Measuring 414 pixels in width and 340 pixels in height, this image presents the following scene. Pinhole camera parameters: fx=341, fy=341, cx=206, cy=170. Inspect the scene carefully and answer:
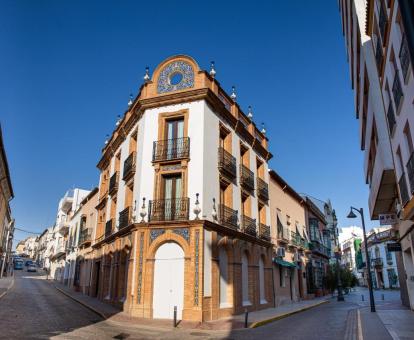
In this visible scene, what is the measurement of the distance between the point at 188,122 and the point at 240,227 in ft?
21.1

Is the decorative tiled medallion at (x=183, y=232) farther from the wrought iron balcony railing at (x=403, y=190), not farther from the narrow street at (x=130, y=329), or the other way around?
the wrought iron balcony railing at (x=403, y=190)

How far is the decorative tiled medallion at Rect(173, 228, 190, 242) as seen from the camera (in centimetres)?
1528

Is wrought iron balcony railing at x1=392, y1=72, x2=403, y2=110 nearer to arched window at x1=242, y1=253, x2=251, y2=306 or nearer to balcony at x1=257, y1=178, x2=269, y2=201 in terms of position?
arched window at x1=242, y1=253, x2=251, y2=306

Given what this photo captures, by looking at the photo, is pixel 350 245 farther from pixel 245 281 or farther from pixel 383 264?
pixel 245 281

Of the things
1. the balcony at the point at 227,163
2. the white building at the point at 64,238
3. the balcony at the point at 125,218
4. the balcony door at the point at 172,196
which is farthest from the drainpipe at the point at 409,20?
the white building at the point at 64,238

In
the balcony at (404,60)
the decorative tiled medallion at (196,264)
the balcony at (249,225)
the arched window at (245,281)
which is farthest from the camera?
the balcony at (249,225)

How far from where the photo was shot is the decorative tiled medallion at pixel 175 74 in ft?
59.7

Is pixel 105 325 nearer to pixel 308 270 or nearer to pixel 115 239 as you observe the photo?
pixel 115 239

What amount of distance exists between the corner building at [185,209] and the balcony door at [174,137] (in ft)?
0.18

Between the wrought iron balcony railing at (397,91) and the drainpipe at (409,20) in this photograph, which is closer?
the drainpipe at (409,20)

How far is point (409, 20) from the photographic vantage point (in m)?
3.42

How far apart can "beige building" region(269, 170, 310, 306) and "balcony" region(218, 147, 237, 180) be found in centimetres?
728

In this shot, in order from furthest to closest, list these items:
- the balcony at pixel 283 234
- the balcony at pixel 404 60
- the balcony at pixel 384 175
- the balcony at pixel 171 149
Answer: the balcony at pixel 283 234 < the balcony at pixel 171 149 < the balcony at pixel 384 175 < the balcony at pixel 404 60

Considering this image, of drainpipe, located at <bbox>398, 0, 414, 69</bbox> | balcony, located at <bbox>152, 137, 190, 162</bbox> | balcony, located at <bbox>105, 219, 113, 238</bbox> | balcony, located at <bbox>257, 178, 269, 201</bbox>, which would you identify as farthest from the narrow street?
drainpipe, located at <bbox>398, 0, 414, 69</bbox>
